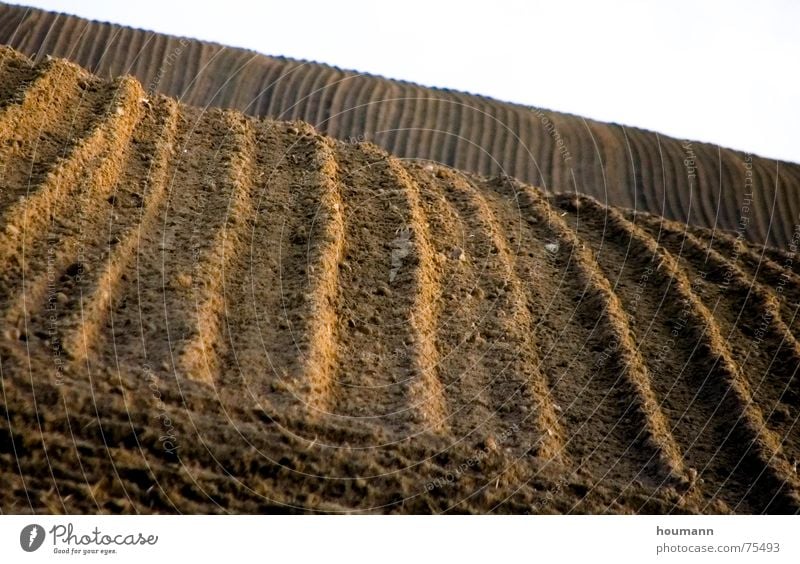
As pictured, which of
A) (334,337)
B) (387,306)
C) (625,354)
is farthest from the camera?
(625,354)

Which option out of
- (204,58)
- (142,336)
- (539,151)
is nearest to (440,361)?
(142,336)

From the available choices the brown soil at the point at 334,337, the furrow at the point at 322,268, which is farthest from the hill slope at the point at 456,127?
the furrow at the point at 322,268

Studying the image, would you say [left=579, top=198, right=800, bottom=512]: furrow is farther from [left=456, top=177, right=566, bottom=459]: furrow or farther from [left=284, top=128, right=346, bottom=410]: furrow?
[left=284, top=128, right=346, bottom=410]: furrow

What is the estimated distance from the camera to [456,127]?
25.3ft

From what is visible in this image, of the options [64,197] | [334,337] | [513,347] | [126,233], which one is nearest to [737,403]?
[513,347]

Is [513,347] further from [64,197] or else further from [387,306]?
[64,197]

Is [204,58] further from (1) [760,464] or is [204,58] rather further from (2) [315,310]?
(1) [760,464]

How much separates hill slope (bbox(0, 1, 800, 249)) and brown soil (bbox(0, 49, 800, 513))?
265 cm

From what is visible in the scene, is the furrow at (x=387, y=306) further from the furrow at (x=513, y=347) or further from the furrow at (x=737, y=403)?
the furrow at (x=737, y=403)

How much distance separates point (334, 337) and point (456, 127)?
16.8 ft

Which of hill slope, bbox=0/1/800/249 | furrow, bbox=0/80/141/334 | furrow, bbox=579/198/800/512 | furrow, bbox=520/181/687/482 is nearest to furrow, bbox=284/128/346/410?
furrow, bbox=0/80/141/334

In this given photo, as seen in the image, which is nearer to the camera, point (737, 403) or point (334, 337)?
point (334, 337)

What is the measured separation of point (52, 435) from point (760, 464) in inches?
87.3

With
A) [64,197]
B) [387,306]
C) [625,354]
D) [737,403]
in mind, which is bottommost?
[737,403]
